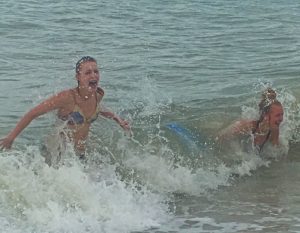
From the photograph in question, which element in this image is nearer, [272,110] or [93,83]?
[93,83]

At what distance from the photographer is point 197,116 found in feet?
34.5

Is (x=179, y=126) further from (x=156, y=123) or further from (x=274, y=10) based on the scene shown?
(x=274, y=10)

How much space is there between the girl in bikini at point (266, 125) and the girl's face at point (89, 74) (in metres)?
2.84

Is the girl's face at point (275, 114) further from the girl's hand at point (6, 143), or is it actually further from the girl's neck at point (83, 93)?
the girl's hand at point (6, 143)

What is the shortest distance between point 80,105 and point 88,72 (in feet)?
1.74

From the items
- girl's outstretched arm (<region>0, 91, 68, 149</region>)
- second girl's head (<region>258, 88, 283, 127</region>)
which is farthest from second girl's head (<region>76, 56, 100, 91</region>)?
second girl's head (<region>258, 88, 283, 127</region>)

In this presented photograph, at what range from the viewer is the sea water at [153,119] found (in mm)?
6660

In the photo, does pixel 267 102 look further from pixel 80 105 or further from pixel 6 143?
pixel 6 143

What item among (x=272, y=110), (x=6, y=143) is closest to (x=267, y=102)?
(x=272, y=110)

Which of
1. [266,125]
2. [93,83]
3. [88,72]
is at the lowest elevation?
[266,125]

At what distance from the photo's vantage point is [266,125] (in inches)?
361

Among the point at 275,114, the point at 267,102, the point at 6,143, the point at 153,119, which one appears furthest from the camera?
the point at 153,119

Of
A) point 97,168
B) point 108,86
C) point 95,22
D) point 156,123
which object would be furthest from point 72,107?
point 95,22

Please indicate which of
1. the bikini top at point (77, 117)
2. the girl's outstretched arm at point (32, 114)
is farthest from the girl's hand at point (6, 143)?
the bikini top at point (77, 117)
